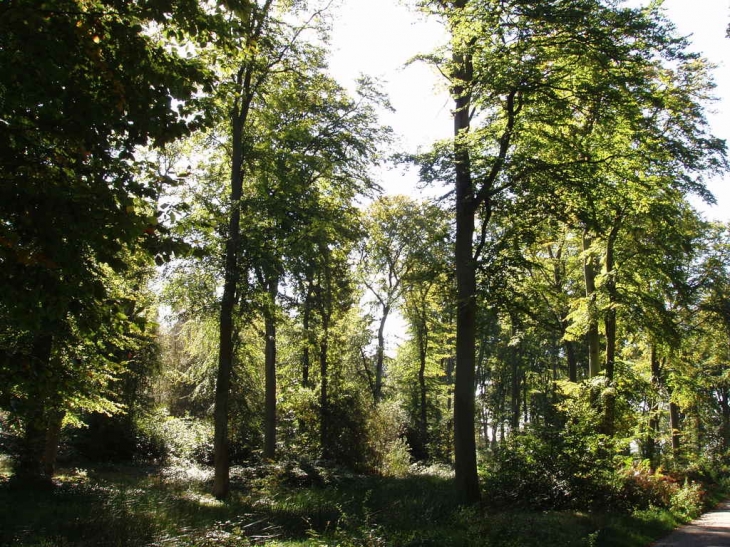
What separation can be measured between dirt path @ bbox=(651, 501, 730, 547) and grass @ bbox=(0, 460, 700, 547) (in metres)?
0.29

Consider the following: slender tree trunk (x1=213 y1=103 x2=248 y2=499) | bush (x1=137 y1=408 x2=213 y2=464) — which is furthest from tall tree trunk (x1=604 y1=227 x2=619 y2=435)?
bush (x1=137 y1=408 x2=213 y2=464)

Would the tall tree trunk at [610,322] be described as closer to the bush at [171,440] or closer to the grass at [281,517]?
the grass at [281,517]

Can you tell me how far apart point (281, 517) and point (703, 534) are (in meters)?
8.31

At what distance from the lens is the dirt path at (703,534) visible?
352 inches

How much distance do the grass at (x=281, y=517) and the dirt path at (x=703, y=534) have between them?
11.6 inches

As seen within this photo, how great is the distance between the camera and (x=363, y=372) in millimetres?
24188

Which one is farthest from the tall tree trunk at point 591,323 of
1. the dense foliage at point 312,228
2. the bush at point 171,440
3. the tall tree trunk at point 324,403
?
the bush at point 171,440

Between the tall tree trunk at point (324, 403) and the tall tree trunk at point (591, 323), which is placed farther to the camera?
the tall tree trunk at point (324, 403)

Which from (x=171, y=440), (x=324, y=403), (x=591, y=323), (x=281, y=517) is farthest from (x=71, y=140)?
(x=171, y=440)

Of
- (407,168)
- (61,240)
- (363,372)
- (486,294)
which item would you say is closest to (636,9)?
(407,168)

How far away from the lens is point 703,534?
9977 mm

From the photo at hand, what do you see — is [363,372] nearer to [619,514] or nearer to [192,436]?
[192,436]

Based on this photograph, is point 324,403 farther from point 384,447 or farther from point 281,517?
point 281,517

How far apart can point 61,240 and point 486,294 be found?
939 cm
